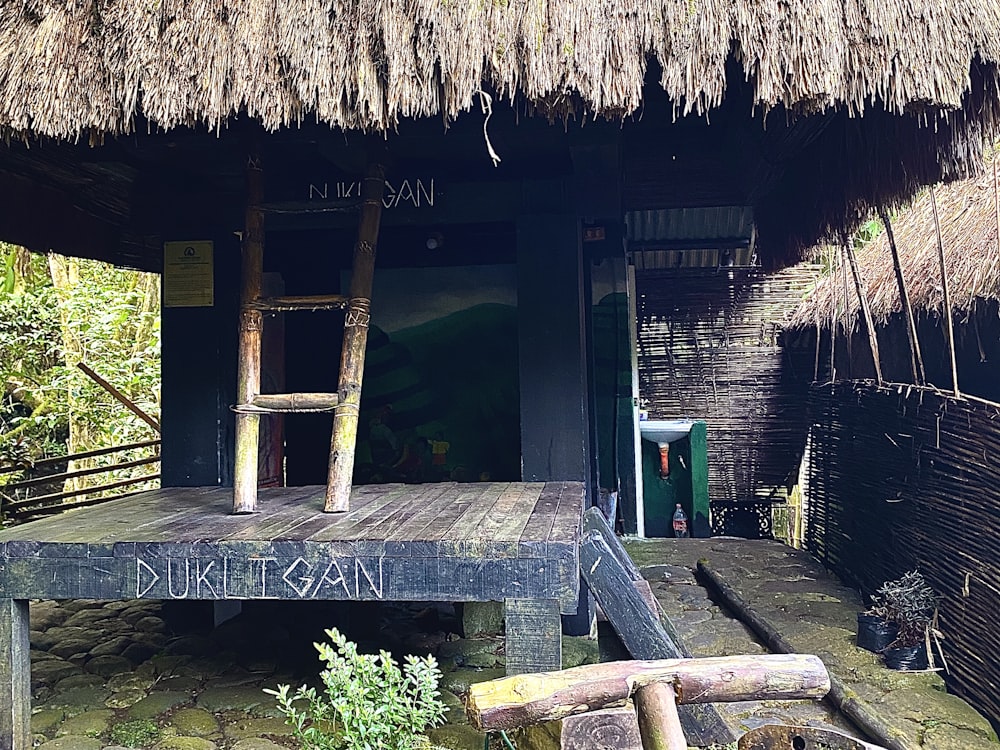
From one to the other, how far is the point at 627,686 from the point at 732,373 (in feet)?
21.6

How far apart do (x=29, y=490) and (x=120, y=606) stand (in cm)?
471

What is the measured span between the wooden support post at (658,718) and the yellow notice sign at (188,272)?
3019 millimetres

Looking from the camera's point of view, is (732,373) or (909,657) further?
(732,373)

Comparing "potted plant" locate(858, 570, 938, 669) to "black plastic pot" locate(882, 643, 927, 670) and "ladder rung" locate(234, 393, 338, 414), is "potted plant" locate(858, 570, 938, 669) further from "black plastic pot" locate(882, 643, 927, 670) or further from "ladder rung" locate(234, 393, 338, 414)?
"ladder rung" locate(234, 393, 338, 414)

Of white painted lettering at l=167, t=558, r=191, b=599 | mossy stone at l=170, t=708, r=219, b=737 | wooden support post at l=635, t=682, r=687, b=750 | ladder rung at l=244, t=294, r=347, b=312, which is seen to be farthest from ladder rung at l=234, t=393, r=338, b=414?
wooden support post at l=635, t=682, r=687, b=750

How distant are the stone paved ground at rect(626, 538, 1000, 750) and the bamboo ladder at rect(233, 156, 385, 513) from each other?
188cm

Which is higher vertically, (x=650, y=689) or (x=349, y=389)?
(x=349, y=389)

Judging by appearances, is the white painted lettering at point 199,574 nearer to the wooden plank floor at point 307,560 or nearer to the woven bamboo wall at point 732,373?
the wooden plank floor at point 307,560

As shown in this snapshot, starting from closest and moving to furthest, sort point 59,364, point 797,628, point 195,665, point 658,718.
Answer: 1. point 658,718
2. point 195,665
3. point 797,628
4. point 59,364

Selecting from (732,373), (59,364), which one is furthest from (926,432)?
(59,364)

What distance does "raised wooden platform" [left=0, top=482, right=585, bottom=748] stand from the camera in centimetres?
235

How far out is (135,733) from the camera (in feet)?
9.37

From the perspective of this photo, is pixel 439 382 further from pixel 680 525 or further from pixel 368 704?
pixel 680 525

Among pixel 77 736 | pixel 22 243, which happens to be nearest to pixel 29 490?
pixel 22 243
